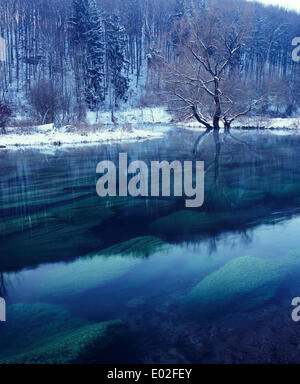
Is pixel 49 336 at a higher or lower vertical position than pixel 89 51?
lower

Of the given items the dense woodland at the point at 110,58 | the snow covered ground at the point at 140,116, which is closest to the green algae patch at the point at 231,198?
the dense woodland at the point at 110,58

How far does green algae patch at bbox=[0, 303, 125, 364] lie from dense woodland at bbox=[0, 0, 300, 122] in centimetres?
2269

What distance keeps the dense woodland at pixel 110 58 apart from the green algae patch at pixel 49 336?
22.7 meters

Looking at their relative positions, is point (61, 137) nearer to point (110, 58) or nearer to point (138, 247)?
point (138, 247)

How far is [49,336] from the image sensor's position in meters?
2.55

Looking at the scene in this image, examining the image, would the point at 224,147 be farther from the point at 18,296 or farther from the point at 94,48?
the point at 94,48

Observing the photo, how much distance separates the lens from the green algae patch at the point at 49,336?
2.30 metres

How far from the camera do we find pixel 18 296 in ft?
10.2

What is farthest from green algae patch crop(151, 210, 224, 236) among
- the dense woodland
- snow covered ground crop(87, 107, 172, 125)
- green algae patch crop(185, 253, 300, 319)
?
snow covered ground crop(87, 107, 172, 125)

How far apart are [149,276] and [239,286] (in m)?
0.89

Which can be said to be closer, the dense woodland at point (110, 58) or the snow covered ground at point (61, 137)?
the snow covered ground at point (61, 137)

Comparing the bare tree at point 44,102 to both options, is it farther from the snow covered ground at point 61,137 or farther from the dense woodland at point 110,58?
the snow covered ground at point 61,137

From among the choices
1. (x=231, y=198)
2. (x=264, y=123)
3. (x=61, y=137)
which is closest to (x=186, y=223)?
(x=231, y=198)

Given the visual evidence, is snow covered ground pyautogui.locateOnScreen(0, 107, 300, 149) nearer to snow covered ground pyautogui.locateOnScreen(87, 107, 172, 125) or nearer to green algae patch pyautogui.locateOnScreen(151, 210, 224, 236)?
green algae patch pyautogui.locateOnScreen(151, 210, 224, 236)
